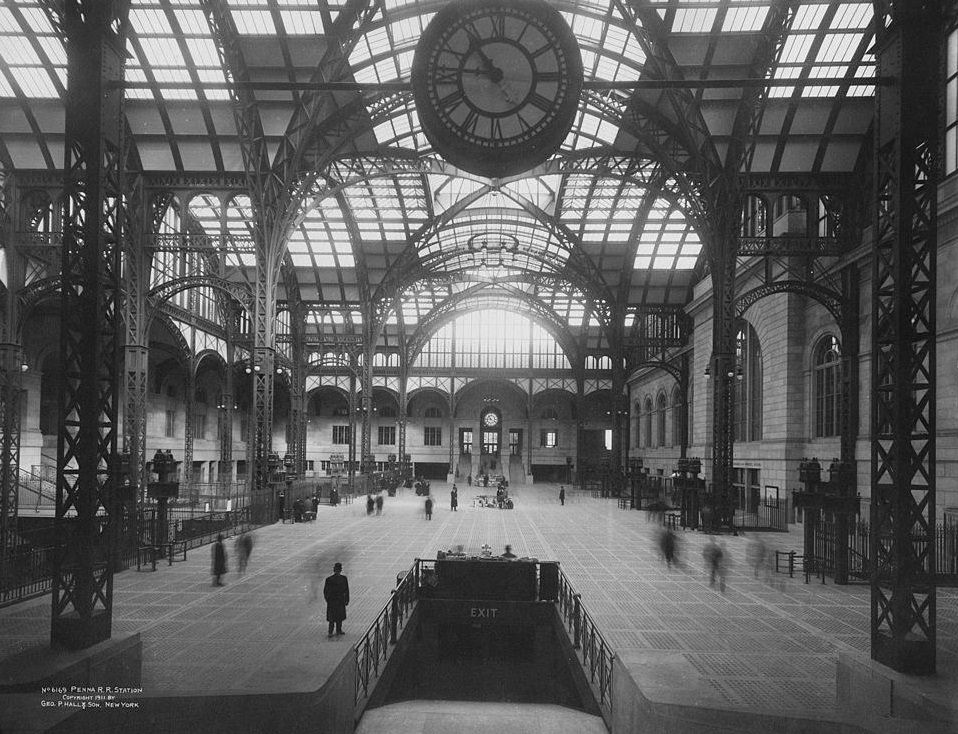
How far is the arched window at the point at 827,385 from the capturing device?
27.6 m

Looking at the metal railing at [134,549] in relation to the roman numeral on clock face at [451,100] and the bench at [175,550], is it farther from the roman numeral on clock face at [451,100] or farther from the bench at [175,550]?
the roman numeral on clock face at [451,100]

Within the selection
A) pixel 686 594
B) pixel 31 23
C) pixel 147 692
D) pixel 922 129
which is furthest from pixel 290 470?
pixel 922 129

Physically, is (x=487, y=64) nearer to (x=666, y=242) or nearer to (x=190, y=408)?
(x=190, y=408)

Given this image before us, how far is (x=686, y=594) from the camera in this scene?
16359 mm

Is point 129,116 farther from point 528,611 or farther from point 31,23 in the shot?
point 528,611

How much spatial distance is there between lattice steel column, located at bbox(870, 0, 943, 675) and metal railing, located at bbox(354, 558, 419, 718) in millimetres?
6728

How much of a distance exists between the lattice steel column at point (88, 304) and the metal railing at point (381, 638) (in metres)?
3.64

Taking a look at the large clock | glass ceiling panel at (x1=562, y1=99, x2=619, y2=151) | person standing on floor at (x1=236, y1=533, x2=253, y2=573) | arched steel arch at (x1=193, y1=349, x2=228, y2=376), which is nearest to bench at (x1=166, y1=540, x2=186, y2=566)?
person standing on floor at (x1=236, y1=533, x2=253, y2=573)

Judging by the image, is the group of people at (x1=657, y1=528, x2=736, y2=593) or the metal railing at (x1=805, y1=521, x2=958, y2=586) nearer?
the metal railing at (x1=805, y1=521, x2=958, y2=586)

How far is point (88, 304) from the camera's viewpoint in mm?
8891

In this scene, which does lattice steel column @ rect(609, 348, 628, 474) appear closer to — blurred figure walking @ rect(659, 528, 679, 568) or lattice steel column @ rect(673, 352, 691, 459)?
lattice steel column @ rect(673, 352, 691, 459)

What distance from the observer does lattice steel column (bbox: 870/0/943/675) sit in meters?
7.95

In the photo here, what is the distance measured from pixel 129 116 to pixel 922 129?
26932 mm

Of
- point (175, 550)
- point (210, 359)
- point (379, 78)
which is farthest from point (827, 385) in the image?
point (210, 359)
